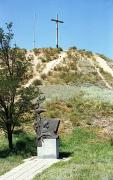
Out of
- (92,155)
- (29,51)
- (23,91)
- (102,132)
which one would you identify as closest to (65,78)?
(29,51)

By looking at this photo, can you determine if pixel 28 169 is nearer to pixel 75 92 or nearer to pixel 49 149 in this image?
pixel 49 149

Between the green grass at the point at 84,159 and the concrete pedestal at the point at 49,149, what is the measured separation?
2.80ft

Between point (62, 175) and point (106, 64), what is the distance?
36.1 m

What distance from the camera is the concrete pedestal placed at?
2402 centimetres

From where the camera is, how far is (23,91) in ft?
89.2

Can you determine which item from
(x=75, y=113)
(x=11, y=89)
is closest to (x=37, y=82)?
(x=75, y=113)

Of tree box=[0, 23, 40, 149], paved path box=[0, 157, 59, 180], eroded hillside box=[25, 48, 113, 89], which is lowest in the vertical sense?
paved path box=[0, 157, 59, 180]

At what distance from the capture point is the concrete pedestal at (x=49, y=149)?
78.8 ft

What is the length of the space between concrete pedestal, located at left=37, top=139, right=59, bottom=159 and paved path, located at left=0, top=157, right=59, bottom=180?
400 millimetres

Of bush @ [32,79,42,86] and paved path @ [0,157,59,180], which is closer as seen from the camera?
paved path @ [0,157,59,180]

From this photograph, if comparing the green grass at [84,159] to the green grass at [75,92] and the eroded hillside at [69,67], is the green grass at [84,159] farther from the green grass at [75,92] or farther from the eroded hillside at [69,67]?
the eroded hillside at [69,67]

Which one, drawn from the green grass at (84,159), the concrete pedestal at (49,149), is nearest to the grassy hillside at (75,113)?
the green grass at (84,159)

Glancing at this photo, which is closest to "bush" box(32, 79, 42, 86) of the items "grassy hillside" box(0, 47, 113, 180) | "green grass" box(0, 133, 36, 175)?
"grassy hillside" box(0, 47, 113, 180)

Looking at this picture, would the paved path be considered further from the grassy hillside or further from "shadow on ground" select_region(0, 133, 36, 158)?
"shadow on ground" select_region(0, 133, 36, 158)
